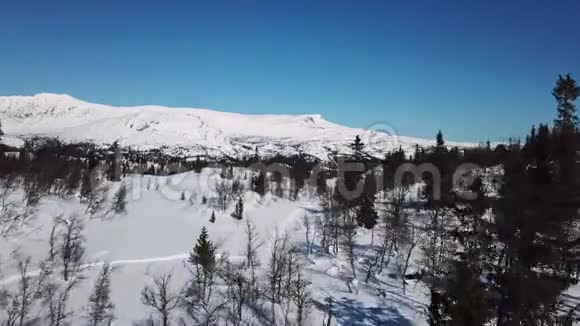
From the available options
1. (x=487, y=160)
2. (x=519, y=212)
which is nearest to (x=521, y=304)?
(x=519, y=212)

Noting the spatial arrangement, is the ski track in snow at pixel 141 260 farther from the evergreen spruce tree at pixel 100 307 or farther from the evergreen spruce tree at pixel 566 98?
the evergreen spruce tree at pixel 566 98

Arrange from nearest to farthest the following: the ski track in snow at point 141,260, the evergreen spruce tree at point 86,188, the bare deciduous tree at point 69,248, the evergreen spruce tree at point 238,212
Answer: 1. the ski track in snow at point 141,260
2. the bare deciduous tree at point 69,248
3. the evergreen spruce tree at point 86,188
4. the evergreen spruce tree at point 238,212

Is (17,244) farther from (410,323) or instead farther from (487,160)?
(487,160)

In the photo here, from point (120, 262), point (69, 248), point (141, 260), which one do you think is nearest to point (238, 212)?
point (141, 260)

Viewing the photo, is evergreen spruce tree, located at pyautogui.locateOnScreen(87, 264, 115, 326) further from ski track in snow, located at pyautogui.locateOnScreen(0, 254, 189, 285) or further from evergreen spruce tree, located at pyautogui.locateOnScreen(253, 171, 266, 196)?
evergreen spruce tree, located at pyautogui.locateOnScreen(253, 171, 266, 196)

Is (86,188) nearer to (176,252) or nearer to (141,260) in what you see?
(176,252)

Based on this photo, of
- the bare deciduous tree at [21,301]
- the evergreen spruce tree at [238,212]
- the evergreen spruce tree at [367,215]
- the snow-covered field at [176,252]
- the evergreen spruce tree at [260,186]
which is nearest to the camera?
the bare deciduous tree at [21,301]

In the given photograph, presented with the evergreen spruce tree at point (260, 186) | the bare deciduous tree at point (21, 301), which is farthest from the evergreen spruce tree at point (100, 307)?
the evergreen spruce tree at point (260, 186)

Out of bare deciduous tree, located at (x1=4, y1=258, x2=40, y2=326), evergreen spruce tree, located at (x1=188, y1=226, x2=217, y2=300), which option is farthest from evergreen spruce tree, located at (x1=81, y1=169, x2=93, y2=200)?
evergreen spruce tree, located at (x1=188, y1=226, x2=217, y2=300)
